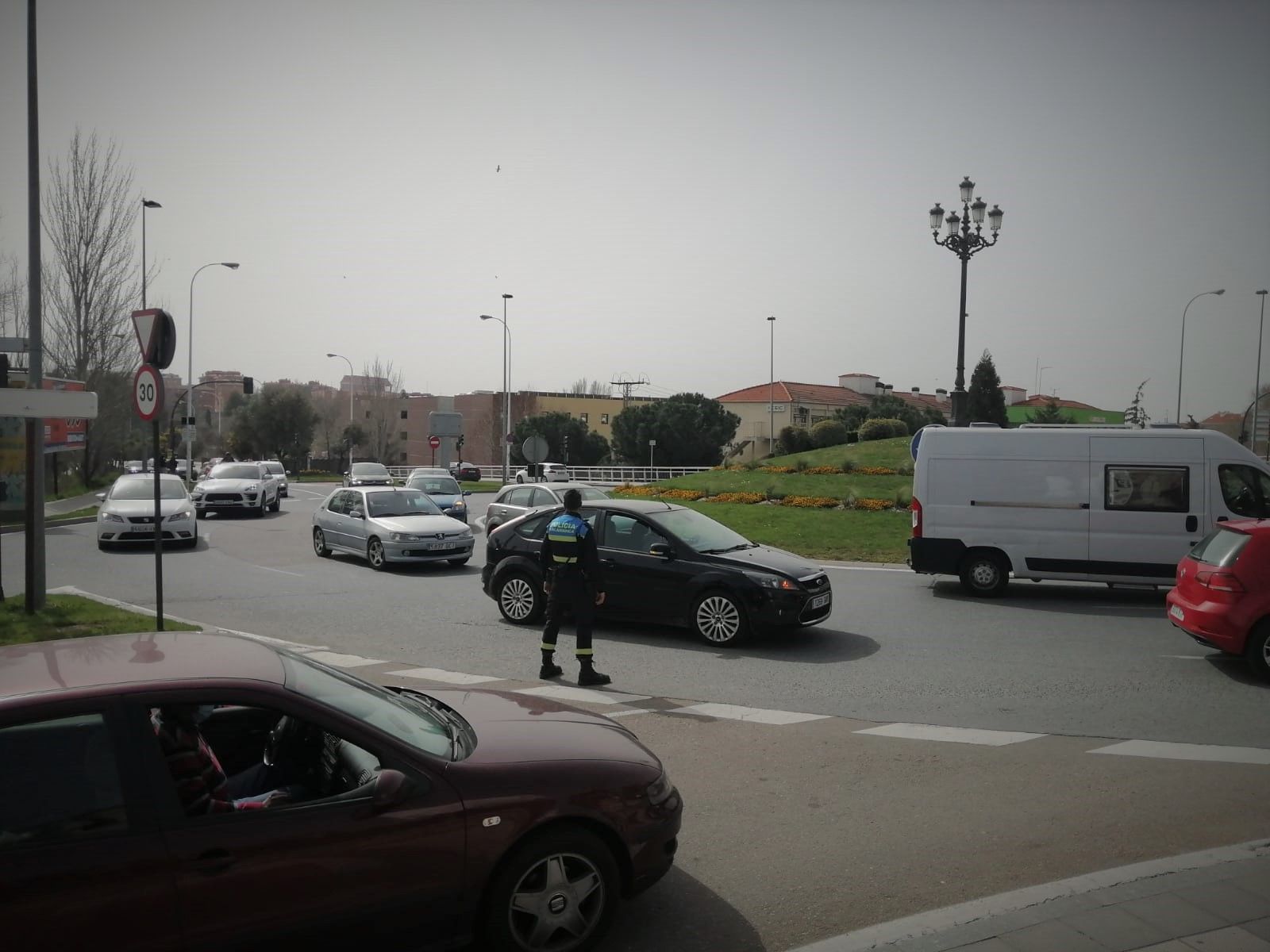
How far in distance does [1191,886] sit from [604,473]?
182 feet

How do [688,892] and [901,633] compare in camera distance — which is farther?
[901,633]

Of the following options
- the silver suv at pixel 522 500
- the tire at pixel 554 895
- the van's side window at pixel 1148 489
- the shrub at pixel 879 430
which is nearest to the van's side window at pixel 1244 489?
the van's side window at pixel 1148 489

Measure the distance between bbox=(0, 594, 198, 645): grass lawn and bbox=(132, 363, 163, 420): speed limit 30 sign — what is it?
7.66 ft

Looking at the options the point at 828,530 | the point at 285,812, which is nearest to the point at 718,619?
the point at 285,812

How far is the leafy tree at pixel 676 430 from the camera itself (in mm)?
70375

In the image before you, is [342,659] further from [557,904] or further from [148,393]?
[557,904]

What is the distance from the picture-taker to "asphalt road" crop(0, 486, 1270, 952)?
15.8ft

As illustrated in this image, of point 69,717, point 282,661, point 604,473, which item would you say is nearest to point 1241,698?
point 282,661

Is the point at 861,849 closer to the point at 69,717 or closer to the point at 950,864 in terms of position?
the point at 950,864

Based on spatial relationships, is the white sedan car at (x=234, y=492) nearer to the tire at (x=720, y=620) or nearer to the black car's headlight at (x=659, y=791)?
the tire at (x=720, y=620)

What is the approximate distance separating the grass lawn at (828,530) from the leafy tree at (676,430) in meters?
44.3

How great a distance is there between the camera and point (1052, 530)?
13.9 metres

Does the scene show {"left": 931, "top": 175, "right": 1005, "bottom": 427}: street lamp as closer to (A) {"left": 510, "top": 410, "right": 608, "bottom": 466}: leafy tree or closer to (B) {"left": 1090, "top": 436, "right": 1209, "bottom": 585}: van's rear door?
(B) {"left": 1090, "top": 436, "right": 1209, "bottom": 585}: van's rear door

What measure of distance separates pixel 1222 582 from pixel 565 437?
6625 centimetres
